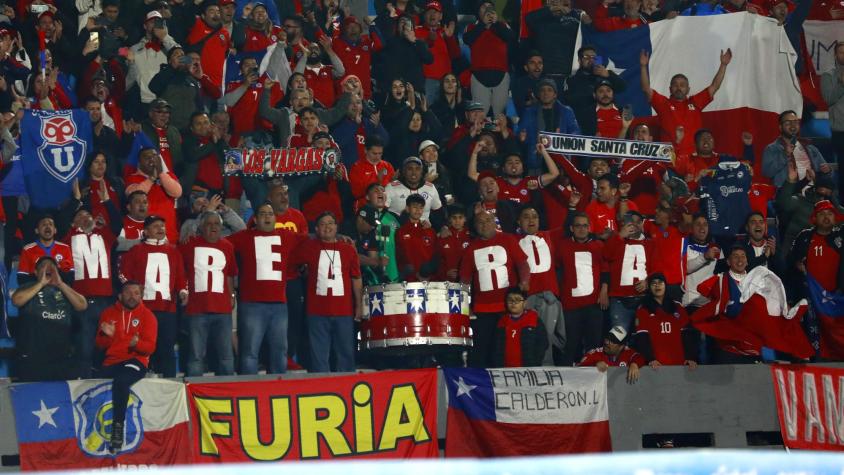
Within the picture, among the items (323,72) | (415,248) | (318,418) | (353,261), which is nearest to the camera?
(318,418)

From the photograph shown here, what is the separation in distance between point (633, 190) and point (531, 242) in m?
2.61

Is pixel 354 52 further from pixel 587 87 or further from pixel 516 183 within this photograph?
pixel 516 183

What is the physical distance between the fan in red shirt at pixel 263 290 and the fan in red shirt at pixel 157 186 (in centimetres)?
96

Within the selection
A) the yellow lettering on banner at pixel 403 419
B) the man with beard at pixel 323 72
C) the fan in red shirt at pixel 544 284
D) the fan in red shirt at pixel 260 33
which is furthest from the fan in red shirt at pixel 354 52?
the yellow lettering on banner at pixel 403 419

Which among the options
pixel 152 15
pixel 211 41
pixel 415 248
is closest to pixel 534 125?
pixel 415 248

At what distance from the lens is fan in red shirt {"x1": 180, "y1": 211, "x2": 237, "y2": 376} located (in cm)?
1544

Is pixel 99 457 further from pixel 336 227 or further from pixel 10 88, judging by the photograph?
pixel 10 88

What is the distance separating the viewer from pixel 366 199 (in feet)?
55.7

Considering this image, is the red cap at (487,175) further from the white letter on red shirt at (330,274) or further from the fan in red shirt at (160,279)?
Result: the fan in red shirt at (160,279)

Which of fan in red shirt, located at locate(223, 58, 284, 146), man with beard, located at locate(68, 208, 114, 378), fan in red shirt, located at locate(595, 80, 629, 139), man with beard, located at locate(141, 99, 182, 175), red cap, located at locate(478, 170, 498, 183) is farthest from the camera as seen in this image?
fan in red shirt, located at locate(595, 80, 629, 139)

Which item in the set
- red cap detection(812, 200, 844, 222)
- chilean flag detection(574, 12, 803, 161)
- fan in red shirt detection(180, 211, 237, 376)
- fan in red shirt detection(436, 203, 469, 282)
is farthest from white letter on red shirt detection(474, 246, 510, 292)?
chilean flag detection(574, 12, 803, 161)

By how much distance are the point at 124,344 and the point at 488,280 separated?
3751mm

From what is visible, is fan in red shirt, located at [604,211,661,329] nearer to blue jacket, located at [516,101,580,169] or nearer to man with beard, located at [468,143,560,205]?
man with beard, located at [468,143,560,205]

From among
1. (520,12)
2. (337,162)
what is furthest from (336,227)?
(520,12)
